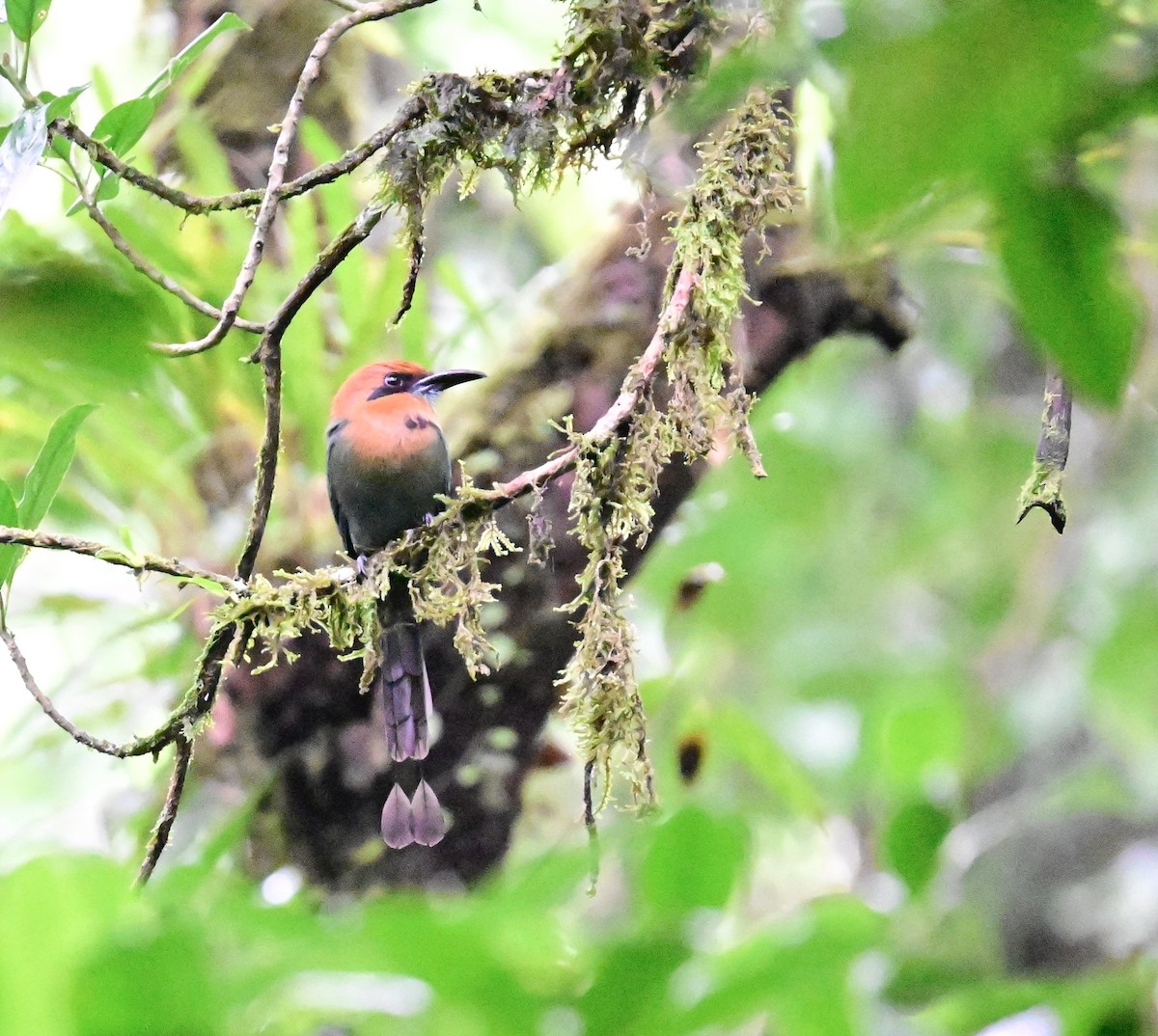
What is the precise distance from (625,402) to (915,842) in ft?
2.19

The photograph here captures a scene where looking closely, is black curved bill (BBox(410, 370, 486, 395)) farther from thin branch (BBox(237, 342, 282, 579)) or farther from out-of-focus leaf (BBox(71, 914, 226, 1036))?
out-of-focus leaf (BBox(71, 914, 226, 1036))

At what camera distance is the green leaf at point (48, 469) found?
3.75 ft

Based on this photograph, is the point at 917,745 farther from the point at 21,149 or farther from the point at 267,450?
the point at 21,149

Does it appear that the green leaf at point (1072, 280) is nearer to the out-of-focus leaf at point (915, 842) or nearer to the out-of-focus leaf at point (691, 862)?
the out-of-focus leaf at point (691, 862)

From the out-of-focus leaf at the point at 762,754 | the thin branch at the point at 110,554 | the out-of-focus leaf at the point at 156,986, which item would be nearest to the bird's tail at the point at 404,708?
the thin branch at the point at 110,554

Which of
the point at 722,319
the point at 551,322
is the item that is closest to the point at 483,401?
the point at 551,322

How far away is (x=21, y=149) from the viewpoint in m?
0.92

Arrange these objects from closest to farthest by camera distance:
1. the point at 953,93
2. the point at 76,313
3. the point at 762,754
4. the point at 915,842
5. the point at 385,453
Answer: the point at 953,93 → the point at 915,842 → the point at 76,313 → the point at 385,453 → the point at 762,754

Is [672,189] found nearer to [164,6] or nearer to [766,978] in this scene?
[766,978]

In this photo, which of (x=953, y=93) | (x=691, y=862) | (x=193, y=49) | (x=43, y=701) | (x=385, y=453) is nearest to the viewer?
(x=953, y=93)

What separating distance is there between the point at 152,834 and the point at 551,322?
1.22 meters

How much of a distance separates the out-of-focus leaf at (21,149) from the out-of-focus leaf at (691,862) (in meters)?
0.64

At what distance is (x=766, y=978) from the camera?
0.67 m

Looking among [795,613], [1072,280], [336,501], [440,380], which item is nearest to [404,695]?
[336,501]
